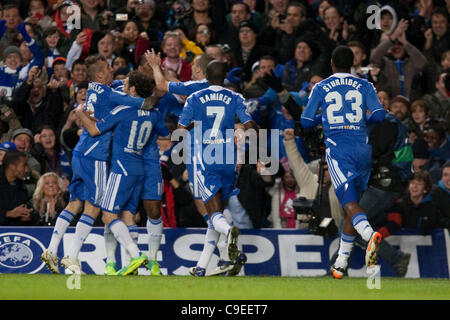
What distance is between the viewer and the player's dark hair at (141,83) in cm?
1206

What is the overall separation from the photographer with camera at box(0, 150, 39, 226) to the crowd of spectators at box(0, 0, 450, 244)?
0.02 m

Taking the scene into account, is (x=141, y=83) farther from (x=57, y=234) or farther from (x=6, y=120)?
(x=6, y=120)

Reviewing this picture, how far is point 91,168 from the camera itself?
1213 cm

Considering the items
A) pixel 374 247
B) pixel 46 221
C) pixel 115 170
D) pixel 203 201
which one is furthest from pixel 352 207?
pixel 46 221

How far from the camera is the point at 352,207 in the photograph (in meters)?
10.8

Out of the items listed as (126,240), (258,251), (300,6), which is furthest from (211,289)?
(300,6)

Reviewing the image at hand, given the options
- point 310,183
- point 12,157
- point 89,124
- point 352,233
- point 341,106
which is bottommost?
point 352,233

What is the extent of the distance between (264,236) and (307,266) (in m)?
0.74

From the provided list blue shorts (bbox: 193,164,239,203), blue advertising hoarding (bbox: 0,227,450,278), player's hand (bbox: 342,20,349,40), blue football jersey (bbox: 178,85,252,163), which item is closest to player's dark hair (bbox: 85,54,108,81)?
blue football jersey (bbox: 178,85,252,163)

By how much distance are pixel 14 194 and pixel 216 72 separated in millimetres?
4053

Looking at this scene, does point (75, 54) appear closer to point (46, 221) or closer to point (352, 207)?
point (46, 221)

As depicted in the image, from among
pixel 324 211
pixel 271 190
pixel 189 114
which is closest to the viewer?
pixel 189 114

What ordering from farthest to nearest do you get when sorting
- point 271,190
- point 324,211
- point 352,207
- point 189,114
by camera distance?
point 271,190 < point 324,211 < point 189,114 < point 352,207

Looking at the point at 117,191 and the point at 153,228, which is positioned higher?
the point at 117,191
